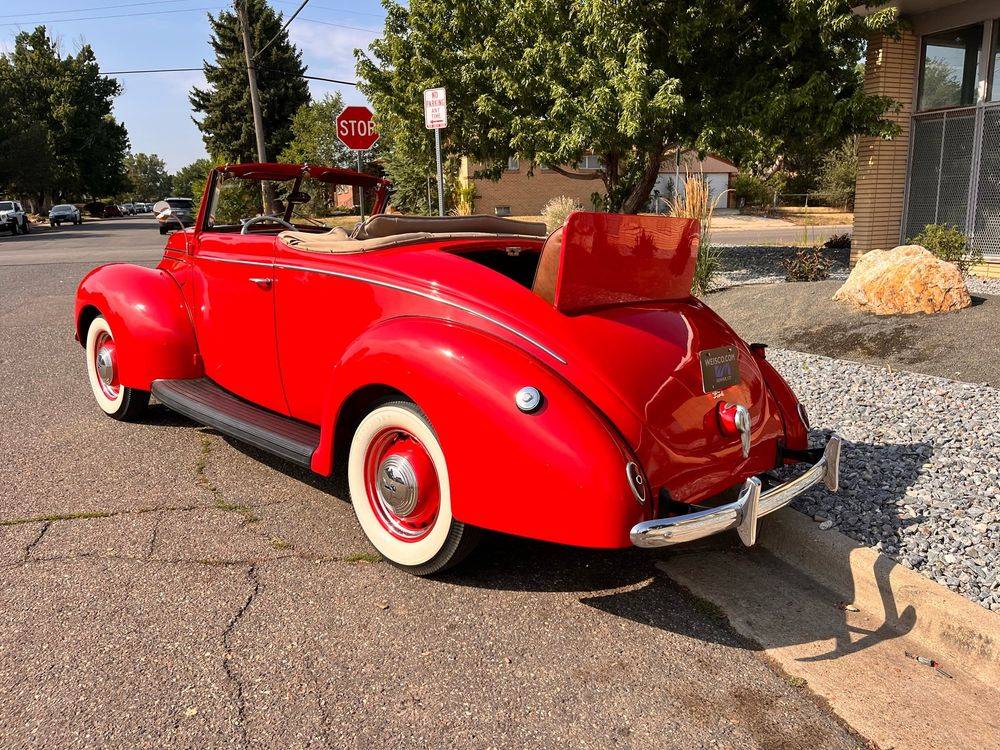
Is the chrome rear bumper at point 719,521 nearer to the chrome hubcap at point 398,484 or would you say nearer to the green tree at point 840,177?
the chrome hubcap at point 398,484

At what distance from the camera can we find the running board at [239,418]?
3301mm

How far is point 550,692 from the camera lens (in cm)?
226

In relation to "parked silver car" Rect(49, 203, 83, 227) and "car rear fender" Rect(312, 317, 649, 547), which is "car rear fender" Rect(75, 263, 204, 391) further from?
"parked silver car" Rect(49, 203, 83, 227)

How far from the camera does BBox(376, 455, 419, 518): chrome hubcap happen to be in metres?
2.83

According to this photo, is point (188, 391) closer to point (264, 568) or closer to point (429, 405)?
point (264, 568)

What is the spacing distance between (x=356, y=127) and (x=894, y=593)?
12283 millimetres

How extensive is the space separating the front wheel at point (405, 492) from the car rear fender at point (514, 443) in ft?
0.39

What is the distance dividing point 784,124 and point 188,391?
8.64 m

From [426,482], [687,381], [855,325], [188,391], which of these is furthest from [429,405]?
[855,325]

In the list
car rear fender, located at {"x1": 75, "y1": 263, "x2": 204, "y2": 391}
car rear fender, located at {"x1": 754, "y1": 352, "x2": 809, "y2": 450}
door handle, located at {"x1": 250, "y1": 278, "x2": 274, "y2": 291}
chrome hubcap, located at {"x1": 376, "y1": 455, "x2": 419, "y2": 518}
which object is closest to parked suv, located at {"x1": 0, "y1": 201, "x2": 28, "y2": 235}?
car rear fender, located at {"x1": 75, "y1": 263, "x2": 204, "y2": 391}

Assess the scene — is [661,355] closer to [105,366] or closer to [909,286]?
[105,366]

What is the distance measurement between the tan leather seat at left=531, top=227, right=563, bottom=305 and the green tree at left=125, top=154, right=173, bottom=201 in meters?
144

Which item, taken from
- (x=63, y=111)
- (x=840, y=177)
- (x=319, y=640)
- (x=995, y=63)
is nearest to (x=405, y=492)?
(x=319, y=640)

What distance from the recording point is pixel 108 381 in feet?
15.8
